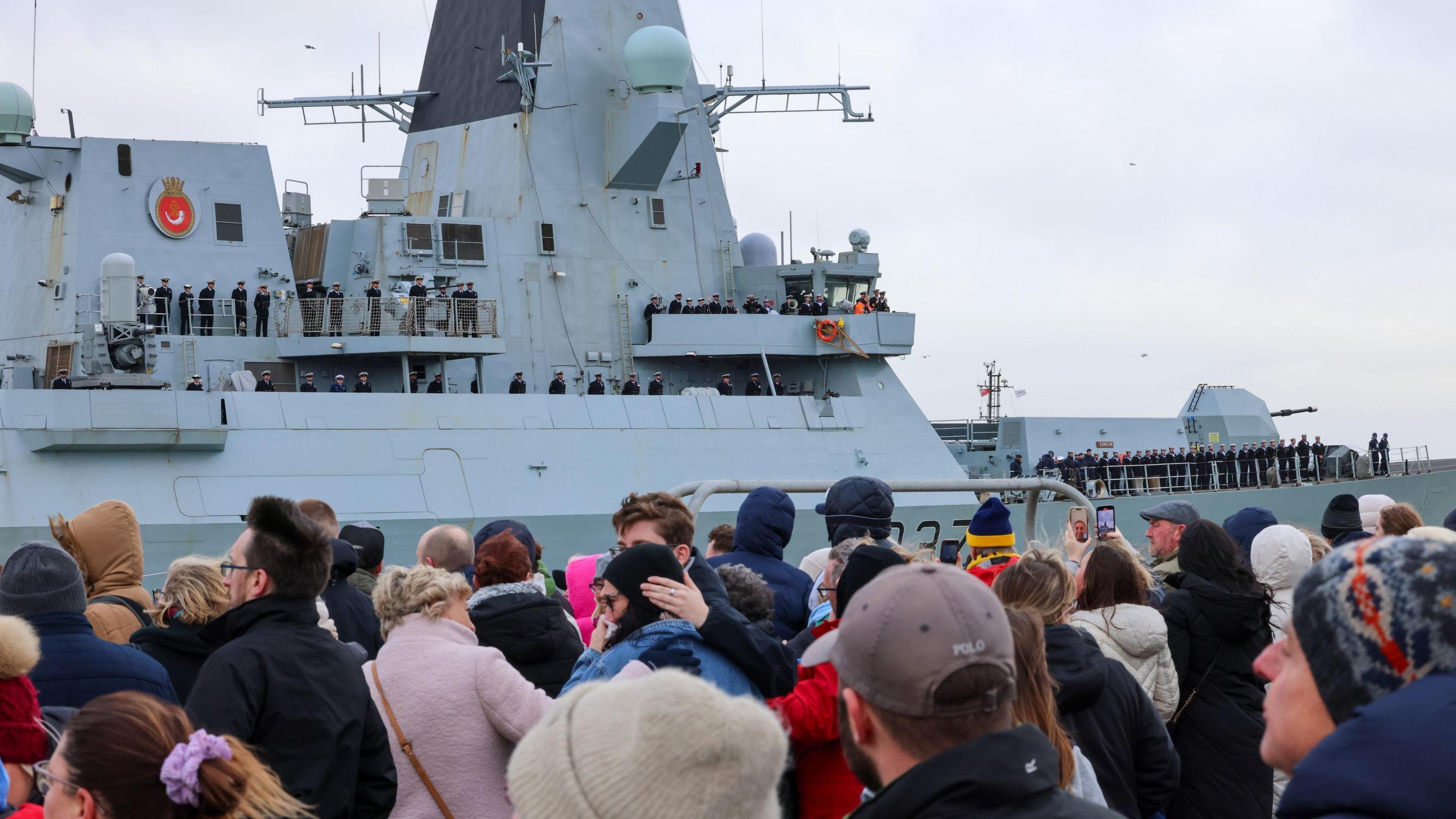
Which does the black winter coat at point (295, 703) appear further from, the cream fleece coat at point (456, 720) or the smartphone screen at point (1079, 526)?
the smartphone screen at point (1079, 526)

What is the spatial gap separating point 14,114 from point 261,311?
3664 millimetres

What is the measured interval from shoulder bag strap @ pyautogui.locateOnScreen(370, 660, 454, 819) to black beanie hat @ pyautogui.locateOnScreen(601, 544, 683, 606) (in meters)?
0.76

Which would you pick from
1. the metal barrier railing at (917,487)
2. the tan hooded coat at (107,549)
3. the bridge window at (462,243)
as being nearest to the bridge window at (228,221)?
the bridge window at (462,243)

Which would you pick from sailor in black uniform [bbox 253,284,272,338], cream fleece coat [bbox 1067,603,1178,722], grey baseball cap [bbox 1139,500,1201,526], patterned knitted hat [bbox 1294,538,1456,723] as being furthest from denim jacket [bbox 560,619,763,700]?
sailor in black uniform [bbox 253,284,272,338]

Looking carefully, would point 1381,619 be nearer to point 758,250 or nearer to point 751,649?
point 751,649

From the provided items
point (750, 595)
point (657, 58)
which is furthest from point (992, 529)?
point (657, 58)

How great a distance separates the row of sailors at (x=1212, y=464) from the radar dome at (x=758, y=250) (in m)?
5.81

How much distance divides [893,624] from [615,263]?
17.3 meters

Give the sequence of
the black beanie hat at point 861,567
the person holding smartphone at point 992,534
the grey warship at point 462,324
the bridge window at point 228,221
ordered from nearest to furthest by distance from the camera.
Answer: the black beanie hat at point 861,567
the person holding smartphone at point 992,534
the grey warship at point 462,324
the bridge window at point 228,221

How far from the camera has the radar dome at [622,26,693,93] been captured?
18672 millimetres

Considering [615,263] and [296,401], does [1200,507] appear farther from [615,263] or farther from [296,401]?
[296,401]

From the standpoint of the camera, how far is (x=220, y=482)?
14344 mm

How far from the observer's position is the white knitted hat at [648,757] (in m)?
1.69

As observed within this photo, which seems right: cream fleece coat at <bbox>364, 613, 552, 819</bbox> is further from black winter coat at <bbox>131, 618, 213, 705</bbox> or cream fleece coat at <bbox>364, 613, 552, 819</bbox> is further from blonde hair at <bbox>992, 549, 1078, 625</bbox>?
blonde hair at <bbox>992, 549, 1078, 625</bbox>
